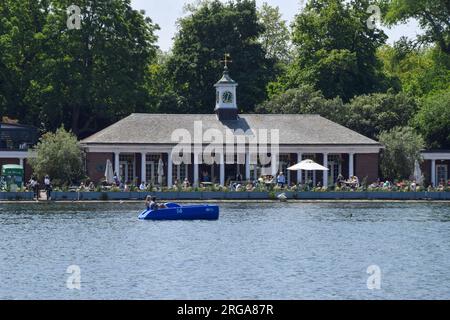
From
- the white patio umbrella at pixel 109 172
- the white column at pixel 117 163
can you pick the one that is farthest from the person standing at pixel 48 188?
the white column at pixel 117 163

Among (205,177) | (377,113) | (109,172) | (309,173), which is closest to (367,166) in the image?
(309,173)

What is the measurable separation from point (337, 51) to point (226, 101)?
17.4 metres

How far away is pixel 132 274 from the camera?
46.3 m

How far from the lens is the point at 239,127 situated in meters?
94.4

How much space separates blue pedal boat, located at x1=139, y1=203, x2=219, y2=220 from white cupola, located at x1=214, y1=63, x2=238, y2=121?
25513 millimetres

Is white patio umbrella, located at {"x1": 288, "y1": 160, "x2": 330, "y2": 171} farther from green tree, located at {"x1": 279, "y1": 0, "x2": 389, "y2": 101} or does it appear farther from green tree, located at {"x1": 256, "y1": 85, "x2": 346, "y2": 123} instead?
green tree, located at {"x1": 279, "y1": 0, "x2": 389, "y2": 101}

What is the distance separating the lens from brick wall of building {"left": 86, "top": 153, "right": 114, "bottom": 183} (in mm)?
91562

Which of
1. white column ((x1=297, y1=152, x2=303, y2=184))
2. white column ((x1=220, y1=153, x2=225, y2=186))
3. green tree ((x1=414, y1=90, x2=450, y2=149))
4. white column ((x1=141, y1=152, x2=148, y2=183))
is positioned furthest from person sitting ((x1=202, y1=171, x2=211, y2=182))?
green tree ((x1=414, y1=90, x2=450, y2=149))

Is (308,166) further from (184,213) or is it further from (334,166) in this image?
(184,213)

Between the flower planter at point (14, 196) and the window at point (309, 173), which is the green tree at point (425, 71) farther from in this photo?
the flower planter at point (14, 196)

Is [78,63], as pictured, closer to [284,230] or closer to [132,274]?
[284,230]

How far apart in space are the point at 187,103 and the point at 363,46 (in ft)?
53.5

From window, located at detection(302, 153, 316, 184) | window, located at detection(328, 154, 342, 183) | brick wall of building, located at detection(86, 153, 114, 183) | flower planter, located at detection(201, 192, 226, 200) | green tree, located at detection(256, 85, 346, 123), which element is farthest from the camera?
green tree, located at detection(256, 85, 346, 123)
